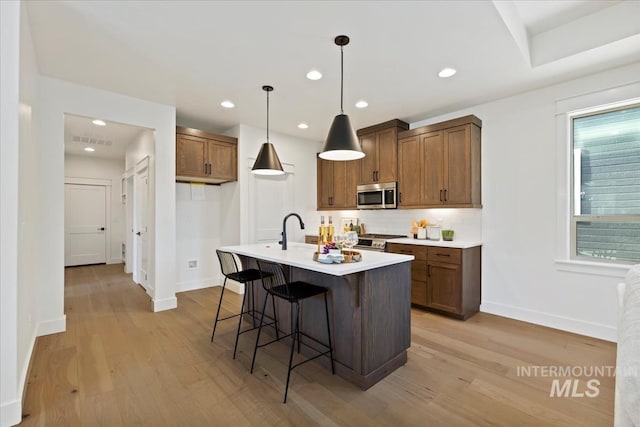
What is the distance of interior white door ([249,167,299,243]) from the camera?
5.01 m

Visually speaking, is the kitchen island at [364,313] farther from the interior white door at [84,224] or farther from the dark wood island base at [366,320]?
the interior white door at [84,224]

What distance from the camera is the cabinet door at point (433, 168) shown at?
4.08 m

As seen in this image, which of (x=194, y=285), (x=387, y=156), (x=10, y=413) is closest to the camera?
(x=10, y=413)

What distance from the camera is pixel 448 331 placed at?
3.29 m

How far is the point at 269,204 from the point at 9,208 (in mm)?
3558

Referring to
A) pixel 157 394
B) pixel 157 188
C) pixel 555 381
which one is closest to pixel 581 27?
pixel 555 381

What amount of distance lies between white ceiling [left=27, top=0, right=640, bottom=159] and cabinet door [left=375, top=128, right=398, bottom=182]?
89 centimetres

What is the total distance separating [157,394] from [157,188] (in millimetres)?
2623

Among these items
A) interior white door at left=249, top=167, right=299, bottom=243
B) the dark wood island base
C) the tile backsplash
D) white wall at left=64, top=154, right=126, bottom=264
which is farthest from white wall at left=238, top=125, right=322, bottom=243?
white wall at left=64, top=154, right=126, bottom=264

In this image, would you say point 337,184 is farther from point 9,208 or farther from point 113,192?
point 113,192

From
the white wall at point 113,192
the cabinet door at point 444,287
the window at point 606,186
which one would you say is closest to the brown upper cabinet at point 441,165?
the cabinet door at point 444,287

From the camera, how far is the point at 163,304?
3.96 meters

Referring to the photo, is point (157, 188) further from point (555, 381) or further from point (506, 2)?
point (555, 381)

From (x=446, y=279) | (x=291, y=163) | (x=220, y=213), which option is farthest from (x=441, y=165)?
(x=220, y=213)
